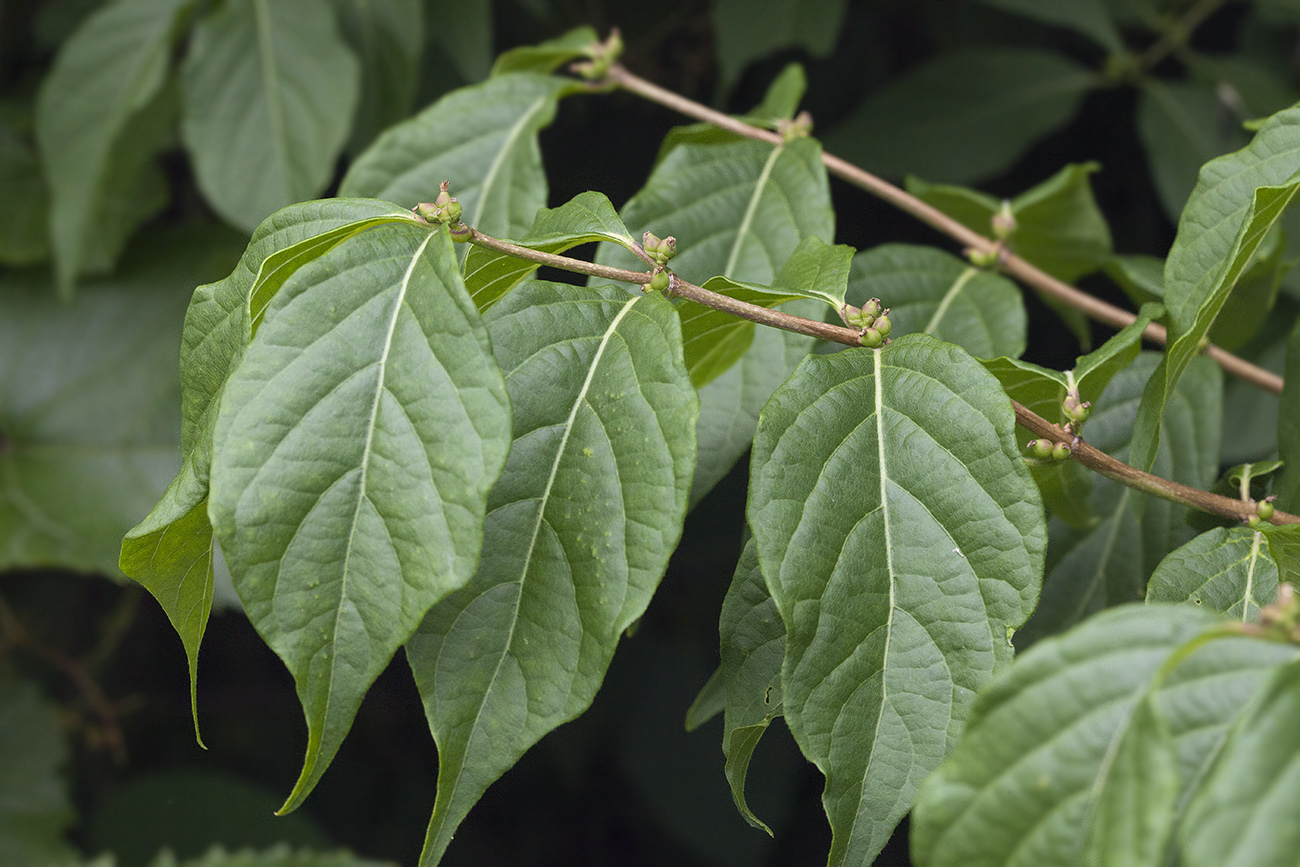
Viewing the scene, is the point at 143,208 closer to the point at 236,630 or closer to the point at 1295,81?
the point at 236,630

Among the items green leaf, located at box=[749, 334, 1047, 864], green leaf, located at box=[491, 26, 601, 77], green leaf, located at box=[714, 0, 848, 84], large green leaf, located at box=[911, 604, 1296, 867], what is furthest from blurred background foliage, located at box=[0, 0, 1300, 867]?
large green leaf, located at box=[911, 604, 1296, 867]

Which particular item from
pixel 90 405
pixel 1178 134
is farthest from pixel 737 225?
pixel 90 405

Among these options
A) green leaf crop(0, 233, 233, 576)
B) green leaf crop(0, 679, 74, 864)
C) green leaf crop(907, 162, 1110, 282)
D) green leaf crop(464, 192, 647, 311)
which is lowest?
green leaf crop(0, 679, 74, 864)

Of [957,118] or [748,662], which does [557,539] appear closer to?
[748,662]

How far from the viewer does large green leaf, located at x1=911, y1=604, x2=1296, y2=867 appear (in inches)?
13.9

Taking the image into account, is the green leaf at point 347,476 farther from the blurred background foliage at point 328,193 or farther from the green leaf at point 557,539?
the blurred background foliage at point 328,193

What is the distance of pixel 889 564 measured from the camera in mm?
471

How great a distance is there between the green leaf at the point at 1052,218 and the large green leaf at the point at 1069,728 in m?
0.51

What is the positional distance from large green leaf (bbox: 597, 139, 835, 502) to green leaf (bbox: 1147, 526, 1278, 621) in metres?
0.24

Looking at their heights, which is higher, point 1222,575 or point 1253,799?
point 1222,575

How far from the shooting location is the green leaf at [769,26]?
106cm

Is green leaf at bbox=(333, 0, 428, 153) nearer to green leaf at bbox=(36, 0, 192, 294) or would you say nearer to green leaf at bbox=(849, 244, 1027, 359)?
green leaf at bbox=(36, 0, 192, 294)

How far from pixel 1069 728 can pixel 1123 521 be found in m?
0.41

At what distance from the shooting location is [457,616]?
1.52ft
